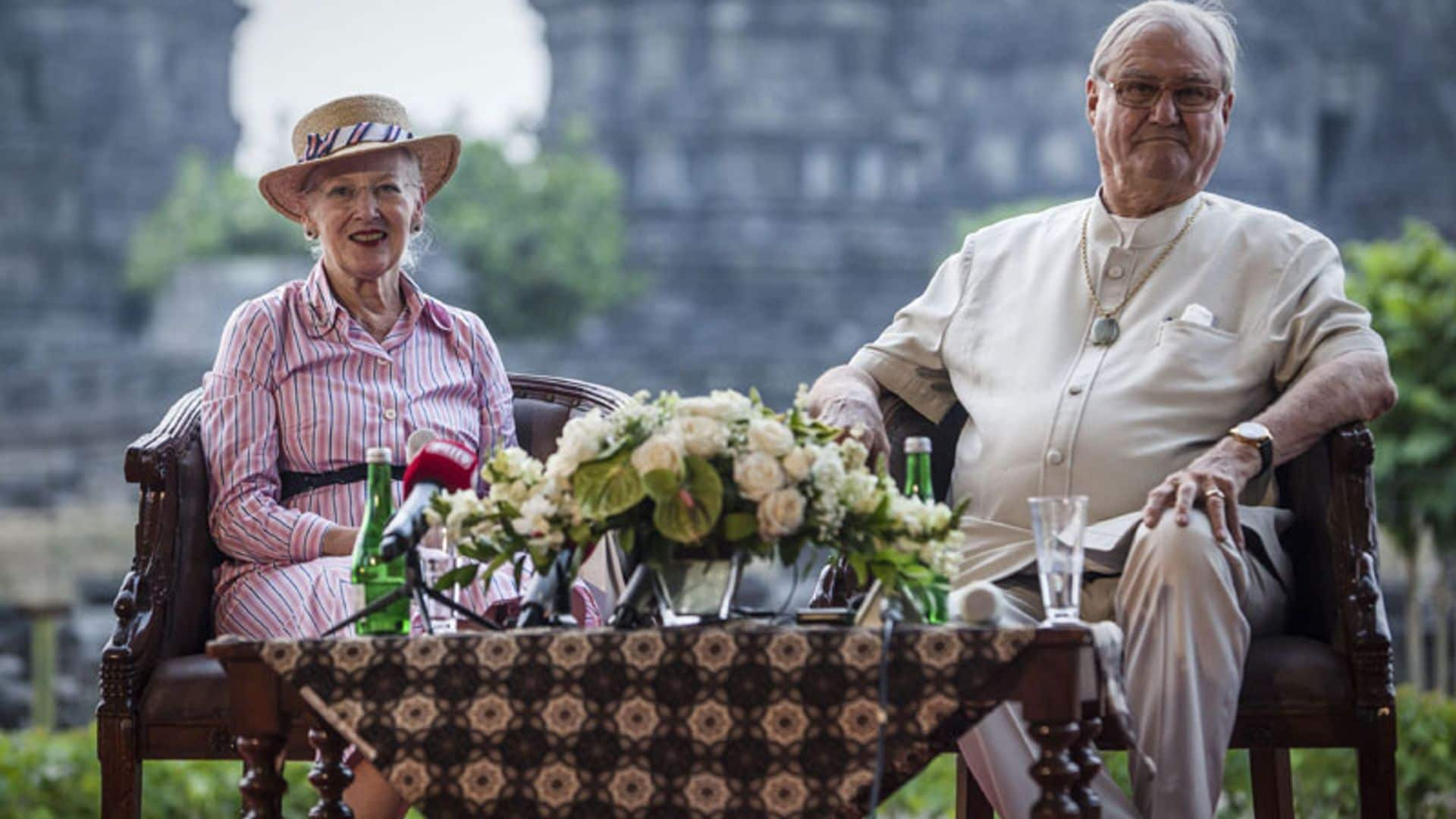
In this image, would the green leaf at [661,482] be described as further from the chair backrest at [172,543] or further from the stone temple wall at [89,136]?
the stone temple wall at [89,136]

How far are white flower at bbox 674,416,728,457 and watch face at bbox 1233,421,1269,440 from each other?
106 cm

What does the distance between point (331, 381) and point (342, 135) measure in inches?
16.8

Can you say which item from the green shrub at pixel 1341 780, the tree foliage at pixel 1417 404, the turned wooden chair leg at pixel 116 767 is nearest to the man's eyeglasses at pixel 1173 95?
the turned wooden chair leg at pixel 116 767

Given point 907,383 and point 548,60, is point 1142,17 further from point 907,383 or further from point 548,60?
point 548,60

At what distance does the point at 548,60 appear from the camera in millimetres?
42656

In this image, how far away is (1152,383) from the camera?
388 cm

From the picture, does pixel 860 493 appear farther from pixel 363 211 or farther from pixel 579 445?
pixel 363 211

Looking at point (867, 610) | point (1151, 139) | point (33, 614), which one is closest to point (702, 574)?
point (867, 610)

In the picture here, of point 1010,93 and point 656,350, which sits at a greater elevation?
point 1010,93

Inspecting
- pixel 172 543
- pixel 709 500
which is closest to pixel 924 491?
pixel 709 500

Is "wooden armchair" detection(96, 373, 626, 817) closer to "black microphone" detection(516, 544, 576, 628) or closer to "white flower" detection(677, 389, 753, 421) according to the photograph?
"black microphone" detection(516, 544, 576, 628)

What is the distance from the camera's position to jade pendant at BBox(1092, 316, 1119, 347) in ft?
13.1

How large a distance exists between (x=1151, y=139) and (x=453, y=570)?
157cm

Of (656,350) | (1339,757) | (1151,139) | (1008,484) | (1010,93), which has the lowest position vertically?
(1339,757)
